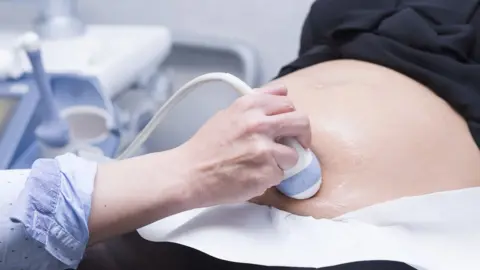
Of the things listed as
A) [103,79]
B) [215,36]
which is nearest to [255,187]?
[103,79]

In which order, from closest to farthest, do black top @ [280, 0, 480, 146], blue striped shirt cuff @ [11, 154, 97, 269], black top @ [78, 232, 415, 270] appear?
1. blue striped shirt cuff @ [11, 154, 97, 269]
2. black top @ [78, 232, 415, 270]
3. black top @ [280, 0, 480, 146]

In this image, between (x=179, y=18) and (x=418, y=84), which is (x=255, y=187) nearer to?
(x=418, y=84)

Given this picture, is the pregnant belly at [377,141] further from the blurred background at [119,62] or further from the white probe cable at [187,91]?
the blurred background at [119,62]

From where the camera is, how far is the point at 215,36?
152cm

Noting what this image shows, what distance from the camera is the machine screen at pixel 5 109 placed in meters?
0.93

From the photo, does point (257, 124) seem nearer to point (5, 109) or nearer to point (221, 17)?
point (5, 109)

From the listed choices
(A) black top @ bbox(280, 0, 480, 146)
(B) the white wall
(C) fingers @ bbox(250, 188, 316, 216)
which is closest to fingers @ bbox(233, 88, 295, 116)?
(C) fingers @ bbox(250, 188, 316, 216)

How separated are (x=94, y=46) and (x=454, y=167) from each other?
685 millimetres

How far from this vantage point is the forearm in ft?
2.32

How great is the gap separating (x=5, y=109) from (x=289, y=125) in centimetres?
47

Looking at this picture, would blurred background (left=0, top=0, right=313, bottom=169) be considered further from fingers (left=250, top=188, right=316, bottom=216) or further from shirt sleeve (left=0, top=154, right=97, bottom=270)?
fingers (left=250, top=188, right=316, bottom=216)

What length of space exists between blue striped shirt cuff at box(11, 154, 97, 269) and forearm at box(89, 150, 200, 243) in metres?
0.01

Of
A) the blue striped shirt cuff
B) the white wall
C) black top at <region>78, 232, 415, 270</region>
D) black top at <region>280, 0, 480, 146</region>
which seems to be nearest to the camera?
the blue striped shirt cuff

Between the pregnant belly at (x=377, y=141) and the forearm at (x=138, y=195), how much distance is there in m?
0.11
